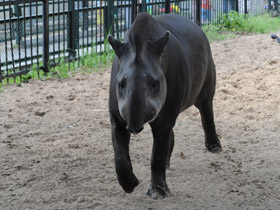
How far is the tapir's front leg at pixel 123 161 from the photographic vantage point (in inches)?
175

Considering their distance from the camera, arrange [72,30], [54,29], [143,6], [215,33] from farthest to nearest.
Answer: [215,33], [143,6], [72,30], [54,29]

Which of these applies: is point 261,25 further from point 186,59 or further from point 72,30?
point 186,59

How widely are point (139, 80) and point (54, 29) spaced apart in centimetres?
650

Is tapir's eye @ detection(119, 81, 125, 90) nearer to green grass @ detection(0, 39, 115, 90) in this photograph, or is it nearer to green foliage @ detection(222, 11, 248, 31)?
green grass @ detection(0, 39, 115, 90)

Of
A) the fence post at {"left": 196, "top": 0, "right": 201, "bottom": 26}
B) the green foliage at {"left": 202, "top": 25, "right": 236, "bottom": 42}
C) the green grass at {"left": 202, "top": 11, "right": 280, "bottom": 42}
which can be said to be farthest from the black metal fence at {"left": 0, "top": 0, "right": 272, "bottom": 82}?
the green grass at {"left": 202, "top": 11, "right": 280, "bottom": 42}

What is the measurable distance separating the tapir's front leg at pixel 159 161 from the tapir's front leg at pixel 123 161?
264mm

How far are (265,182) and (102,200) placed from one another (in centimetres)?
158

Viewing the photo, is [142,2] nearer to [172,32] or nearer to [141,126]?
[172,32]

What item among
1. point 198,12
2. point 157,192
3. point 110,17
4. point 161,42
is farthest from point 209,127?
point 198,12

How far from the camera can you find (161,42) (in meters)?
4.15

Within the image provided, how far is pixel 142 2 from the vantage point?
12211mm

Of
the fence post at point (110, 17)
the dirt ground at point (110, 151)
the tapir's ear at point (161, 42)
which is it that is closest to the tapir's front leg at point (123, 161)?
the dirt ground at point (110, 151)

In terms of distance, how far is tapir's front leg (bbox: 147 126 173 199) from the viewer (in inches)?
184

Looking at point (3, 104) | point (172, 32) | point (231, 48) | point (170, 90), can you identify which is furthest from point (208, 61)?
point (231, 48)
